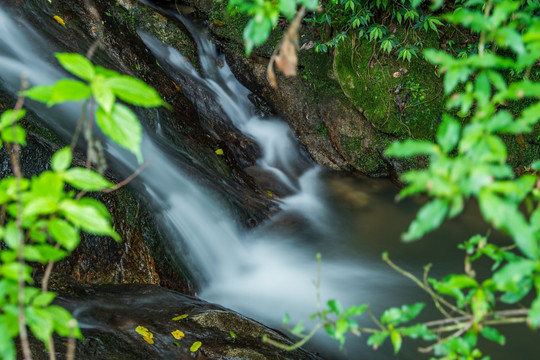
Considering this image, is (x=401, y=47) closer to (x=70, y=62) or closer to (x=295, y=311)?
(x=295, y=311)

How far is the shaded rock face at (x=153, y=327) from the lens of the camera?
2516 millimetres

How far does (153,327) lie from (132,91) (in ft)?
6.83

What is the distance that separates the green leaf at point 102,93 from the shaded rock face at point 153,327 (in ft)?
5.64

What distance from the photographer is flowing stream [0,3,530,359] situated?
4113 mm

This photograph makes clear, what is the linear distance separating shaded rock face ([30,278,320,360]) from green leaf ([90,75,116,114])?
1719 millimetres

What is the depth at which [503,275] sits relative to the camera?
1076 mm

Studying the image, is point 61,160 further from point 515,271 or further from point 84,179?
point 515,271

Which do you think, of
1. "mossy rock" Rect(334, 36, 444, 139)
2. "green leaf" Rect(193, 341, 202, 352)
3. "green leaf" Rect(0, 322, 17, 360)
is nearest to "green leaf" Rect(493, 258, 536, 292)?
"green leaf" Rect(0, 322, 17, 360)

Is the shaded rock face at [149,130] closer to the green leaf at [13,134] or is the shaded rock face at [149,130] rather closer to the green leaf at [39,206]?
the green leaf at [13,134]

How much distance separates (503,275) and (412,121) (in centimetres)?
500

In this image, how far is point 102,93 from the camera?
1070 millimetres

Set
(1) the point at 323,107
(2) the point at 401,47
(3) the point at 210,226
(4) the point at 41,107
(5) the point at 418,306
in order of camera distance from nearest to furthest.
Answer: (5) the point at 418,306 < (4) the point at 41,107 < (3) the point at 210,226 < (2) the point at 401,47 < (1) the point at 323,107

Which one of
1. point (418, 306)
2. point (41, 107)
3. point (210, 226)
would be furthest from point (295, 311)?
point (41, 107)

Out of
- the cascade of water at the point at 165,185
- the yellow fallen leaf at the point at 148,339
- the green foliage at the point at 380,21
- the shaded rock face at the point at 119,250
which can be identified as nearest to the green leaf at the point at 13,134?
the yellow fallen leaf at the point at 148,339
